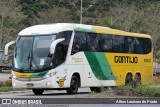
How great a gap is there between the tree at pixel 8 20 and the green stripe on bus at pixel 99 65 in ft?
121

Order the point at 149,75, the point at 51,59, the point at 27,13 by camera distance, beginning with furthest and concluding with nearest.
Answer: the point at 27,13 < the point at 149,75 < the point at 51,59

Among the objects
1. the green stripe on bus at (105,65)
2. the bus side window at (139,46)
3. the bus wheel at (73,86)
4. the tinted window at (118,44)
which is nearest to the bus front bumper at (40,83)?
the bus wheel at (73,86)

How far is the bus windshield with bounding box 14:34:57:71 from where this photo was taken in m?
24.1

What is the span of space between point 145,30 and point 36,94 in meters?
47.0

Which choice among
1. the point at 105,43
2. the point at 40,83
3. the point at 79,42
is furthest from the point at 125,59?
the point at 40,83

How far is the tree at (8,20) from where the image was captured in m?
65.3

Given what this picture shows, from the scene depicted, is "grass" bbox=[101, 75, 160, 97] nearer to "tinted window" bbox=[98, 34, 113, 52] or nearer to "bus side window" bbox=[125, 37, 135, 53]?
"tinted window" bbox=[98, 34, 113, 52]

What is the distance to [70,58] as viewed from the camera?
25234 millimetres

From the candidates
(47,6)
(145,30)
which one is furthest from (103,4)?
(145,30)

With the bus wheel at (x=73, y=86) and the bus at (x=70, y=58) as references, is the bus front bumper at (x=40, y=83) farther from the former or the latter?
the bus wheel at (x=73, y=86)

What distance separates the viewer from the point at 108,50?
28.8 m

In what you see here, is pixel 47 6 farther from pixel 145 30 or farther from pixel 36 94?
pixel 36 94

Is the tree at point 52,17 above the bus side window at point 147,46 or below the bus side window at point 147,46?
above

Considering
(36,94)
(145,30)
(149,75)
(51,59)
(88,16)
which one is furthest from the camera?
(88,16)
